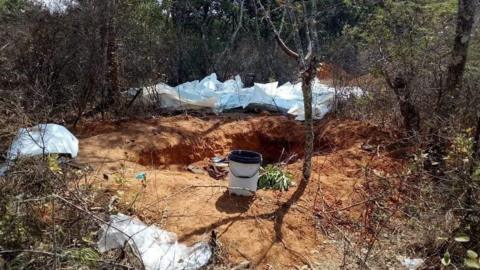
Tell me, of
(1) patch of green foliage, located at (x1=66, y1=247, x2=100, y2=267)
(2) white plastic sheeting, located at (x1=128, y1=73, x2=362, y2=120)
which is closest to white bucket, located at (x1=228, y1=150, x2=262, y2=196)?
(1) patch of green foliage, located at (x1=66, y1=247, x2=100, y2=267)

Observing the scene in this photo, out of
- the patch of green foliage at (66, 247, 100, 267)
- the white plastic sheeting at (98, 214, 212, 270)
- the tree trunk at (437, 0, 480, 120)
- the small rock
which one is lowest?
the small rock

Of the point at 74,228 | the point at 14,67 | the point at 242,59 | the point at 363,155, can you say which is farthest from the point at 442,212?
the point at 242,59

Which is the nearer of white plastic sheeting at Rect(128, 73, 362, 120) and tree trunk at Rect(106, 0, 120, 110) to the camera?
tree trunk at Rect(106, 0, 120, 110)

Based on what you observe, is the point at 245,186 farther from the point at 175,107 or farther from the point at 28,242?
the point at 175,107

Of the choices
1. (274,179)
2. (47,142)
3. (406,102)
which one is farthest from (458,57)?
(47,142)

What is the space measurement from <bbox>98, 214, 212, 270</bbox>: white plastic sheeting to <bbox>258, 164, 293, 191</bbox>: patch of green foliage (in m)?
1.20

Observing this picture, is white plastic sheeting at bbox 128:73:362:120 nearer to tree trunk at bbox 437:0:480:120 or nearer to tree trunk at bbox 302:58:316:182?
tree trunk at bbox 437:0:480:120

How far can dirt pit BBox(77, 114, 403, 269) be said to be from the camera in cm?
360

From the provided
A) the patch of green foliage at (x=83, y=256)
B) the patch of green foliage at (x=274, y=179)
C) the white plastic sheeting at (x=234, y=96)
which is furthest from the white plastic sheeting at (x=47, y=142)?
the white plastic sheeting at (x=234, y=96)

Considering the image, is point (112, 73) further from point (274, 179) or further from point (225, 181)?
point (274, 179)

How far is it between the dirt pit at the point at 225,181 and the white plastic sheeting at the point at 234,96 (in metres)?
0.49

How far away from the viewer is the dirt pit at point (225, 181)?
360 centimetres

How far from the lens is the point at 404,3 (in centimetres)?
607

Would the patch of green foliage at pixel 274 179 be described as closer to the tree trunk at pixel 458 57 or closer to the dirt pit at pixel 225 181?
the dirt pit at pixel 225 181
